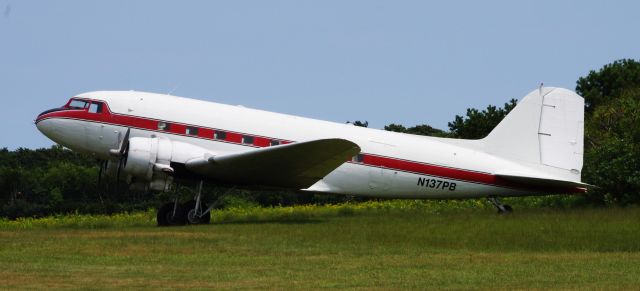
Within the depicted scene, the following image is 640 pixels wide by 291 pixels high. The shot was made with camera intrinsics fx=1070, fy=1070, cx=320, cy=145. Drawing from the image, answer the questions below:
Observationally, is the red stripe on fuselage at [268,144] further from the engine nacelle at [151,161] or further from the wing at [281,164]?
the wing at [281,164]

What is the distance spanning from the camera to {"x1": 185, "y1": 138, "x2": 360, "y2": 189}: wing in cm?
2494

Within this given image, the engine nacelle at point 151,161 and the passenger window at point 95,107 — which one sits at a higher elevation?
the passenger window at point 95,107

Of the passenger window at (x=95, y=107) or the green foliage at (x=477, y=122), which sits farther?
the green foliage at (x=477, y=122)

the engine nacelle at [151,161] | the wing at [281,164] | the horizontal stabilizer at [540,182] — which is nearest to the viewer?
the wing at [281,164]

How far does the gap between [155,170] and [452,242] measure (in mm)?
8016

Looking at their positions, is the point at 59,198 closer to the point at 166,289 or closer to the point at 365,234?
the point at 365,234

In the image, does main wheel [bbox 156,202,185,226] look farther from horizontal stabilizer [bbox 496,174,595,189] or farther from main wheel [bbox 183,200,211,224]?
horizontal stabilizer [bbox 496,174,595,189]

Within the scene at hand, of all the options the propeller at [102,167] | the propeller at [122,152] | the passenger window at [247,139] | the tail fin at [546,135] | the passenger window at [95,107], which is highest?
the tail fin at [546,135]

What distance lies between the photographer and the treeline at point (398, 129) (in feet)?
106

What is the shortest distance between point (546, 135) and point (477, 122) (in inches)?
1193

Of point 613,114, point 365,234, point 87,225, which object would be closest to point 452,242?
point 365,234

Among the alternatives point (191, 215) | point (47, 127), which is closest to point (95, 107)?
point (47, 127)

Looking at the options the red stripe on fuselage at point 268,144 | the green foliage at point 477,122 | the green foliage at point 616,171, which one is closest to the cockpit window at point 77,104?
the red stripe on fuselage at point 268,144

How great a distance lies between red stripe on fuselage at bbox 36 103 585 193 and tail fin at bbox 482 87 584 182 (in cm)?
88
